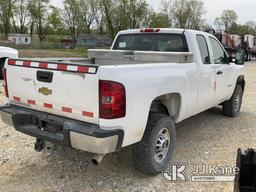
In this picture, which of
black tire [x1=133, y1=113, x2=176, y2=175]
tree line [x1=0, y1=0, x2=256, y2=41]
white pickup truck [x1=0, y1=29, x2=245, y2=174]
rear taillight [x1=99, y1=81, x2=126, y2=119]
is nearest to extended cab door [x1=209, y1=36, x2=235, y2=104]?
white pickup truck [x1=0, y1=29, x2=245, y2=174]

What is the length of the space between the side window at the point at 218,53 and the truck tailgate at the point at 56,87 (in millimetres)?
3187

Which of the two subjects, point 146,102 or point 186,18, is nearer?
point 146,102

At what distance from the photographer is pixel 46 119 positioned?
376cm

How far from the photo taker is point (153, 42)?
18.3ft

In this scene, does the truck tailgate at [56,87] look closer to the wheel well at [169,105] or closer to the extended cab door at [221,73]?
the wheel well at [169,105]

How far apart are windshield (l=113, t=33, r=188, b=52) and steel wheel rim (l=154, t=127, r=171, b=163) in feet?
5.21

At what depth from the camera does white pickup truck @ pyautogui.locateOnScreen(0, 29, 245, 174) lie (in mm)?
3318

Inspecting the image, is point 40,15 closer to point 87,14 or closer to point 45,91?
point 87,14

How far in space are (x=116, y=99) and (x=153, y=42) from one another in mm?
2526

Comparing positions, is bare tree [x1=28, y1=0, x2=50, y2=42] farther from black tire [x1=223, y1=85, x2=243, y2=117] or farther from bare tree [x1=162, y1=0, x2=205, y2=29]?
black tire [x1=223, y1=85, x2=243, y2=117]

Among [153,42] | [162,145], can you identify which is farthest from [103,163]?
[153,42]

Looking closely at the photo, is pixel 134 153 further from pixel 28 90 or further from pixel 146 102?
pixel 28 90

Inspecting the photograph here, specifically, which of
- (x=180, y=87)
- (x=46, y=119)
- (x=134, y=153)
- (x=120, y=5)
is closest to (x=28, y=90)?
(x=46, y=119)

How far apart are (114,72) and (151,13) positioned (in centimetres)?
6369
